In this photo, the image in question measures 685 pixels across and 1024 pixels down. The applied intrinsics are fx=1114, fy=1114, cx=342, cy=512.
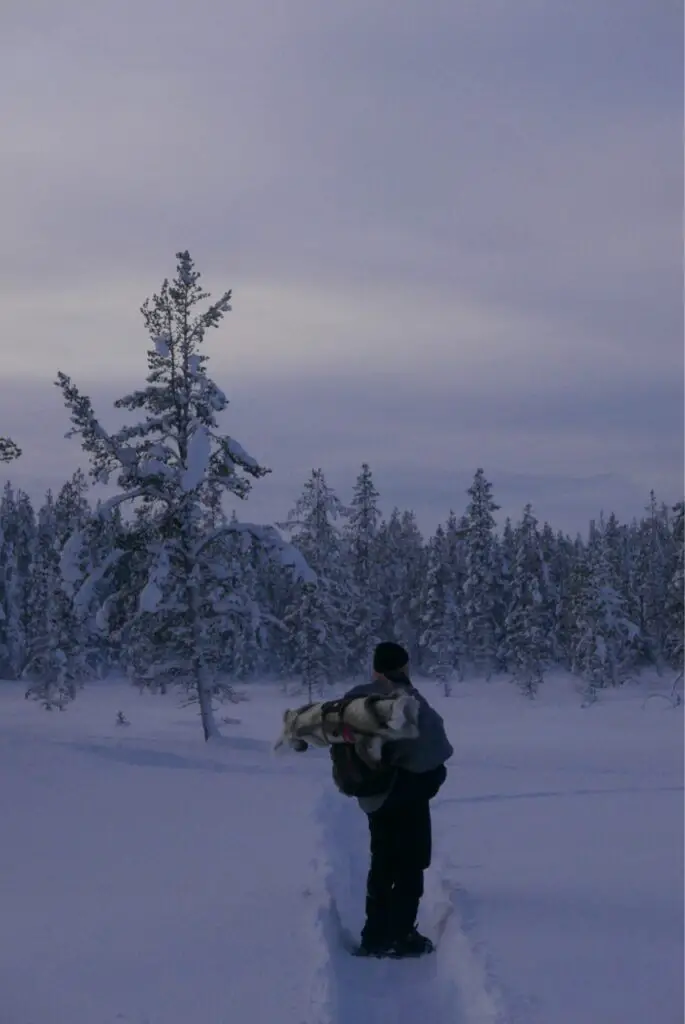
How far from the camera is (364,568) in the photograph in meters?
74.6

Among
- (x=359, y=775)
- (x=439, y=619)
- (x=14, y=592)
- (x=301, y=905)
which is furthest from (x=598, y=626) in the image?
(x=359, y=775)

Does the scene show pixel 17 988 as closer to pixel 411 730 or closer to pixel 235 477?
pixel 411 730

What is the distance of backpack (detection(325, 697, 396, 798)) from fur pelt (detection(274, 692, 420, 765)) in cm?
3

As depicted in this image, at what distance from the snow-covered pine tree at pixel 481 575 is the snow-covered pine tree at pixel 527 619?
1.30 metres

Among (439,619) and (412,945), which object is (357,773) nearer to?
(412,945)

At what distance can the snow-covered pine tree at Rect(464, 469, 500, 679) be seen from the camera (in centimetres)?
7212

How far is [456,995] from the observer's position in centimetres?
633

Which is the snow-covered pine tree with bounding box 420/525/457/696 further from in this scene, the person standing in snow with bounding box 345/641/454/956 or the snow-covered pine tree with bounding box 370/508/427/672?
the person standing in snow with bounding box 345/641/454/956

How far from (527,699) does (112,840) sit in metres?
56.5

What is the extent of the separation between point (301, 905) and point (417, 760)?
165cm

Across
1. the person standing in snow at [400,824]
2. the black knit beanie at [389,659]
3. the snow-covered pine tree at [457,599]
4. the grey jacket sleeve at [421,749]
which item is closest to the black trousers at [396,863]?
the person standing in snow at [400,824]

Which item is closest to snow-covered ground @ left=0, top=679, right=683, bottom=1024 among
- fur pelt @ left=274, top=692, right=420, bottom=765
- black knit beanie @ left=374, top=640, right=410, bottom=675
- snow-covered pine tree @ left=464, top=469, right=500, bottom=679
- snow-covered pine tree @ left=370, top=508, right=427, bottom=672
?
fur pelt @ left=274, top=692, right=420, bottom=765

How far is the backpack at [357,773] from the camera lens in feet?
24.0

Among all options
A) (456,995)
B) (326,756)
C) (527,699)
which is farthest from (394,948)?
(527,699)
